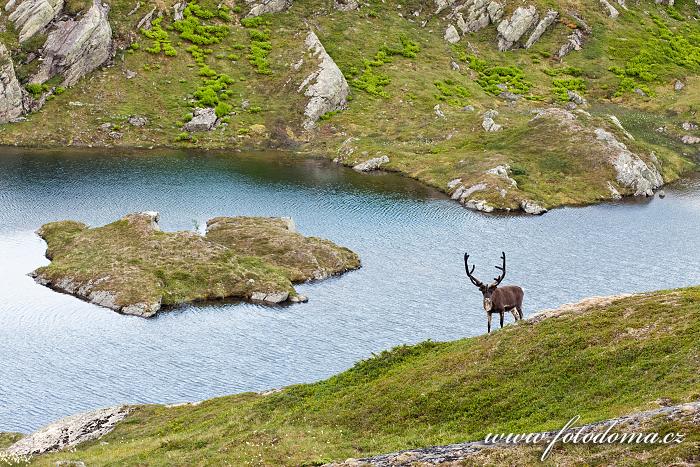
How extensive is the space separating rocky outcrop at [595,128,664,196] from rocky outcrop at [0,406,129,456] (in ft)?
383

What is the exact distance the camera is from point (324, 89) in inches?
7057

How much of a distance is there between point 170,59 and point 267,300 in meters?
118

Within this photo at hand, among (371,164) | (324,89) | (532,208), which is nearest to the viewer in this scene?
(532,208)

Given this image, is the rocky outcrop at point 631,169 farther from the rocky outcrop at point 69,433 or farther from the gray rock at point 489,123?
the rocky outcrop at point 69,433

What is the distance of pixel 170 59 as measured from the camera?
18525cm

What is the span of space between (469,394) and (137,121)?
479 ft

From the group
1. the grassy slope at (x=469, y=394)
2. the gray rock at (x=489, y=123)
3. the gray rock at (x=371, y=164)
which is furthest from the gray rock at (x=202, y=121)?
the grassy slope at (x=469, y=394)

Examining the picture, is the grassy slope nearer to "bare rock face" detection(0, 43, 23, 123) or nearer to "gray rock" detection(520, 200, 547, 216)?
"gray rock" detection(520, 200, 547, 216)

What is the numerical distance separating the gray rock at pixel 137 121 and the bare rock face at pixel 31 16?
111ft

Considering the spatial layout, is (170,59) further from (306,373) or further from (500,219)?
(306,373)

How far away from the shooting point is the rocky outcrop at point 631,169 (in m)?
143

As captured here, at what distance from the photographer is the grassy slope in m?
32.3

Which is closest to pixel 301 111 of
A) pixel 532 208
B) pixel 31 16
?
pixel 31 16

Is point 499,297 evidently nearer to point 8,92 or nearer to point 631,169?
point 631,169
